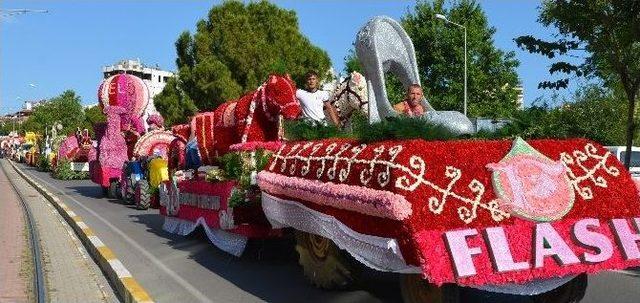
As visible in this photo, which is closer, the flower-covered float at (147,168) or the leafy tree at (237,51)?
the flower-covered float at (147,168)

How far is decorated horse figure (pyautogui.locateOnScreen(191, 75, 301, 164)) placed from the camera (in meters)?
9.56

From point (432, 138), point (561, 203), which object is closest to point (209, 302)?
point (432, 138)

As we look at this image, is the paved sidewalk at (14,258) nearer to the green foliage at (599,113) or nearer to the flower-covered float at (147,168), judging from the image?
the flower-covered float at (147,168)

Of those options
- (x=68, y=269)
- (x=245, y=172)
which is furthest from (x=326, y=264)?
(x=68, y=269)

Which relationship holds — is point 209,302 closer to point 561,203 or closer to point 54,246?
point 561,203

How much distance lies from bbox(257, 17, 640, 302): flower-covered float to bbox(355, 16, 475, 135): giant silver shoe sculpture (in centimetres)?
105

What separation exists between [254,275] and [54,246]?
449 cm

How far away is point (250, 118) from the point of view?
9.90m

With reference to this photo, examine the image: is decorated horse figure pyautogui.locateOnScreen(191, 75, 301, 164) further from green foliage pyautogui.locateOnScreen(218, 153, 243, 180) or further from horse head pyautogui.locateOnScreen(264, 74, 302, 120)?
green foliage pyautogui.locateOnScreen(218, 153, 243, 180)

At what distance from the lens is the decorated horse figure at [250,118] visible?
376 inches

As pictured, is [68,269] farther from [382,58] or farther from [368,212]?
[368,212]

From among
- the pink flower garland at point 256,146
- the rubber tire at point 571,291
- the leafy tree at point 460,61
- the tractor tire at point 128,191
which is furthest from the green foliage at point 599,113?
the rubber tire at point 571,291

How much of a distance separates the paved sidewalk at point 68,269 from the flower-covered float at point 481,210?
3159 millimetres

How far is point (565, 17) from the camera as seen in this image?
13273 millimetres
